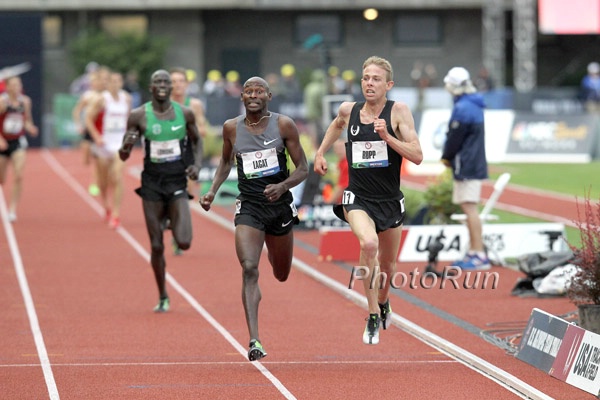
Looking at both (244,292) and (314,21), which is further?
(314,21)

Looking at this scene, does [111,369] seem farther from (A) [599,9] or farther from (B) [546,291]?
(A) [599,9]

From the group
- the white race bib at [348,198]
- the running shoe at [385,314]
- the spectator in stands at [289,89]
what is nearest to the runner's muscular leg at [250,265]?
the white race bib at [348,198]

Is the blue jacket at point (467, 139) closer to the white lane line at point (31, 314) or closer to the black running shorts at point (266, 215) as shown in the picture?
the white lane line at point (31, 314)

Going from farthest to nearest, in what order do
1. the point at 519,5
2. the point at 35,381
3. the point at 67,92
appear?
the point at 67,92 < the point at 519,5 < the point at 35,381

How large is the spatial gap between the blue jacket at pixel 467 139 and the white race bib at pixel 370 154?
5237 mm

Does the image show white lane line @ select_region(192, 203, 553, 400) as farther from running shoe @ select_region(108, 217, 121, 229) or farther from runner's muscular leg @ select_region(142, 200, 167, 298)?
running shoe @ select_region(108, 217, 121, 229)

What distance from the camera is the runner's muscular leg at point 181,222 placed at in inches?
491

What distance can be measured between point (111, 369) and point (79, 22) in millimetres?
45877

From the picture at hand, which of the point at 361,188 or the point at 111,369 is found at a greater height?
the point at 361,188

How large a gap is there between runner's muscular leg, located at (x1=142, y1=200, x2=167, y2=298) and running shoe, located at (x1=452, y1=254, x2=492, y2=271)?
3.89 meters

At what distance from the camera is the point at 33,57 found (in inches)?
1658

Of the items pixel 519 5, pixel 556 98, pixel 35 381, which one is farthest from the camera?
pixel 519 5

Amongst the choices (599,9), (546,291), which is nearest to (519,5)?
(599,9)

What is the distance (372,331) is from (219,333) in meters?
1.80
